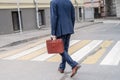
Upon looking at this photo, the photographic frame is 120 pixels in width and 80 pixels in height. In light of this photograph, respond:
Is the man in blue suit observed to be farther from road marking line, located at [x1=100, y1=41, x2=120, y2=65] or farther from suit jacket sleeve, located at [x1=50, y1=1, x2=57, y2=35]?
road marking line, located at [x1=100, y1=41, x2=120, y2=65]

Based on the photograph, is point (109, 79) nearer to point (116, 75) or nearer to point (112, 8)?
point (116, 75)

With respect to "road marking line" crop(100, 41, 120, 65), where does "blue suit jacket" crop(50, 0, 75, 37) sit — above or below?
above

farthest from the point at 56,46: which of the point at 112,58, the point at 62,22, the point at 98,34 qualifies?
the point at 98,34

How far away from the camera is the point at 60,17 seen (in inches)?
273

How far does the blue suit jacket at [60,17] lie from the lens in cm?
685

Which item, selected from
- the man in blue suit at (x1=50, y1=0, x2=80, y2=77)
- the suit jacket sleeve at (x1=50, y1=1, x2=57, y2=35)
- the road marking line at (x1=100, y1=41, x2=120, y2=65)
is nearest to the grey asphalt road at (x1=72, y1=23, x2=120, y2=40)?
the road marking line at (x1=100, y1=41, x2=120, y2=65)

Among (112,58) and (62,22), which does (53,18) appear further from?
(112,58)

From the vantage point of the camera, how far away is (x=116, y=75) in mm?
7109

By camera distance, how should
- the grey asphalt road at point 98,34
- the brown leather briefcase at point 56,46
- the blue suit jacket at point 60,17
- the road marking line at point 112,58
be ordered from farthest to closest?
the grey asphalt road at point 98,34 → the road marking line at point 112,58 → the blue suit jacket at point 60,17 → the brown leather briefcase at point 56,46

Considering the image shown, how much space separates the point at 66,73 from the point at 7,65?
2202mm

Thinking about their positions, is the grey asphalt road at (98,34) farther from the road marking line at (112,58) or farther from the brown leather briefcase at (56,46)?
the brown leather briefcase at (56,46)

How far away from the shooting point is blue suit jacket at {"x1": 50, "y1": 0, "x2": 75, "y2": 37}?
685 cm

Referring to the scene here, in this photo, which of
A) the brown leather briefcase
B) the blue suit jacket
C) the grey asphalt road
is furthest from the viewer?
the grey asphalt road

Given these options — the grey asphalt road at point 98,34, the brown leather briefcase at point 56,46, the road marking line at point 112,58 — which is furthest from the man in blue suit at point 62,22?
the grey asphalt road at point 98,34
